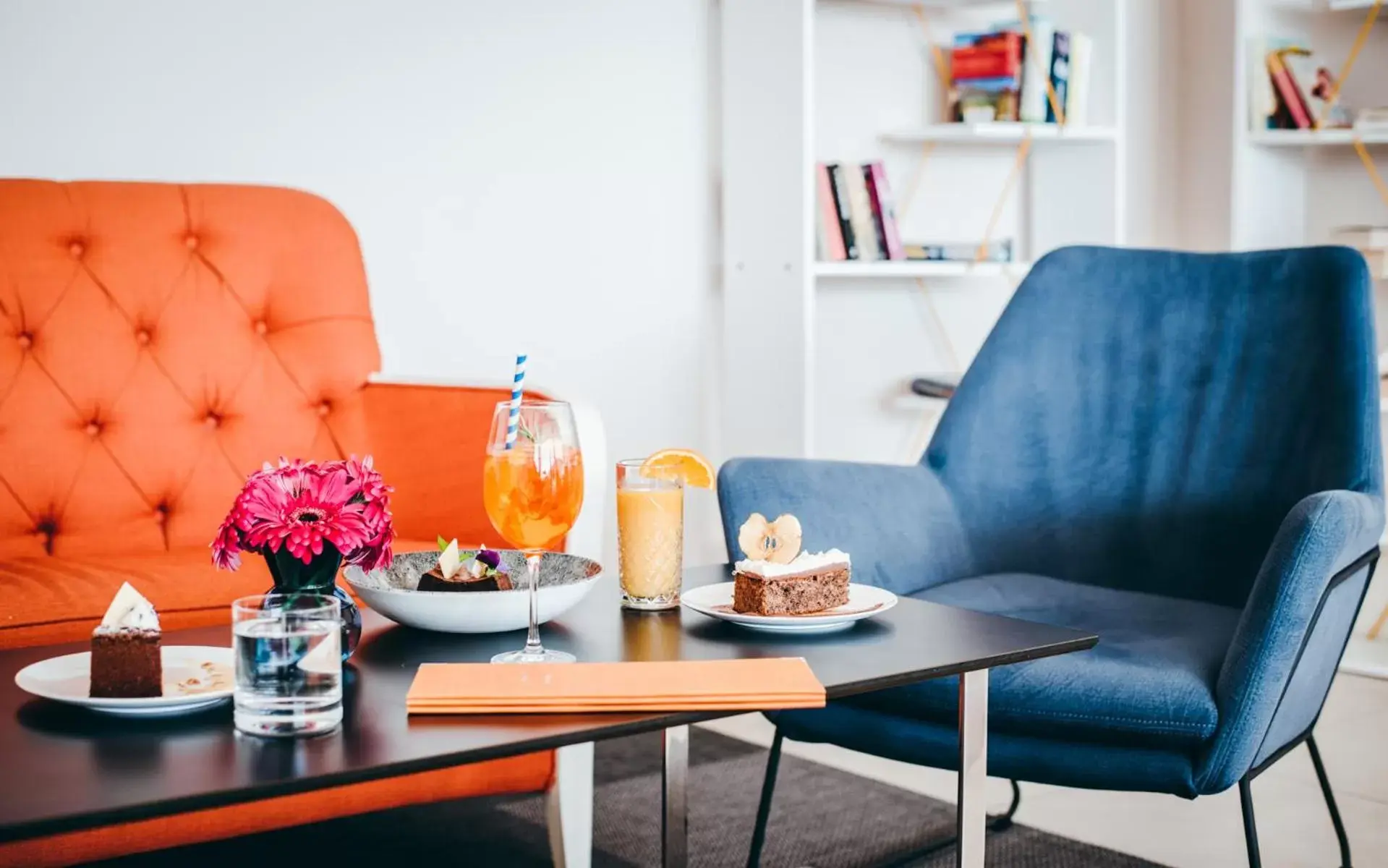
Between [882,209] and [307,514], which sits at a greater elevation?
[882,209]

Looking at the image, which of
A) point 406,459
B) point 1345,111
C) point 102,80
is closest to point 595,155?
point 102,80

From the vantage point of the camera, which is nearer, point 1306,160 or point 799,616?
point 799,616

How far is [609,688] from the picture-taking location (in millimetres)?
952

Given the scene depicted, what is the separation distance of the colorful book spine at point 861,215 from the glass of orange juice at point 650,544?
→ 210 cm

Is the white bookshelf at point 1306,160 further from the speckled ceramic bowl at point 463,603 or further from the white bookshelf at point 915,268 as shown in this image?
the speckled ceramic bowl at point 463,603

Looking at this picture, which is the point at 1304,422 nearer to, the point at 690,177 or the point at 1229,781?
the point at 1229,781

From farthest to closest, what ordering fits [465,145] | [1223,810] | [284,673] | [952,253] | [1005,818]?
[952,253]
[465,145]
[1223,810]
[1005,818]
[284,673]

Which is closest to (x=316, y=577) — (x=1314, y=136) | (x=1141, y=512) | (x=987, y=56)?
(x=1141, y=512)

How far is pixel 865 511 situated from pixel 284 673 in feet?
3.48

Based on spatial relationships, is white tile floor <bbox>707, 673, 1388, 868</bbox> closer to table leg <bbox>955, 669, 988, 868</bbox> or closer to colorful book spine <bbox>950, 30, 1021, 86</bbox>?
table leg <bbox>955, 669, 988, 868</bbox>

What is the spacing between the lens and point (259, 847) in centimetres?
208

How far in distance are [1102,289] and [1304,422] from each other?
1.20 feet

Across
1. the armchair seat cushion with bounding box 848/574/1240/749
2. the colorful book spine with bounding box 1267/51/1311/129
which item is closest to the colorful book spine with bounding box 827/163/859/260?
the colorful book spine with bounding box 1267/51/1311/129

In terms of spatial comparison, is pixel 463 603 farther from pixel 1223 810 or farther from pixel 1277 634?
pixel 1223 810
